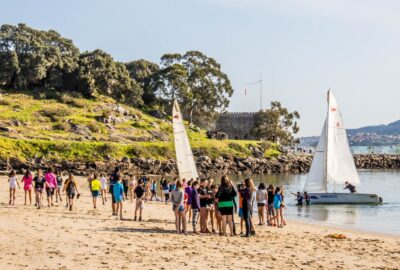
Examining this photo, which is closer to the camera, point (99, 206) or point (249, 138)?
point (99, 206)

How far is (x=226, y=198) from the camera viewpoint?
19312mm

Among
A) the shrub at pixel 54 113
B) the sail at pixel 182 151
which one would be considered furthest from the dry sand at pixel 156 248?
the shrub at pixel 54 113

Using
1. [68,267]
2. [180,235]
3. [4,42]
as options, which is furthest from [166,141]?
[68,267]

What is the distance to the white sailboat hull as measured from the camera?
132 feet

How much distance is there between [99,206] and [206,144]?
5790 centimetres

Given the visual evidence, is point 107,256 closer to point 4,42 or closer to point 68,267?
point 68,267

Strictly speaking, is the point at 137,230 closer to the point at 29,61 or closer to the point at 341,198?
the point at 341,198

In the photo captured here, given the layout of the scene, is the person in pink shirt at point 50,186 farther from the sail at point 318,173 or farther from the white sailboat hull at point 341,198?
the sail at point 318,173

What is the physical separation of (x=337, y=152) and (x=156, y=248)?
29.2 m

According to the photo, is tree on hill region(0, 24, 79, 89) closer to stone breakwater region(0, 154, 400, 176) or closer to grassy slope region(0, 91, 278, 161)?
grassy slope region(0, 91, 278, 161)

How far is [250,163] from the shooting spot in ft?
277

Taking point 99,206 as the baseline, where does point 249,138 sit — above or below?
above

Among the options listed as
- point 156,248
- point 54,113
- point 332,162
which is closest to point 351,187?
point 332,162

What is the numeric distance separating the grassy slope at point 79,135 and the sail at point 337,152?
3580 centimetres
